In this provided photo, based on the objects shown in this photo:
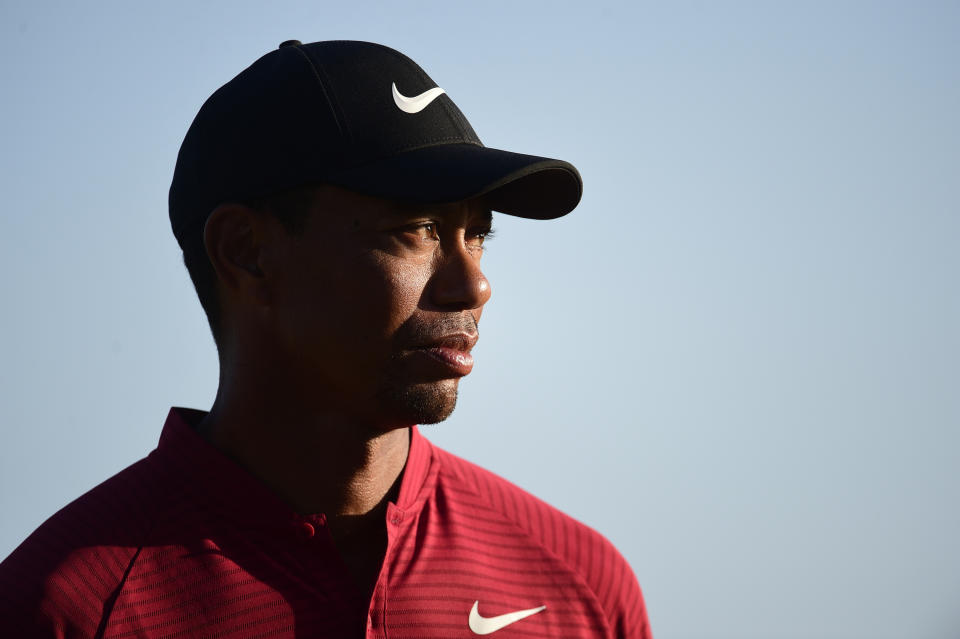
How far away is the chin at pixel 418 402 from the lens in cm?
308

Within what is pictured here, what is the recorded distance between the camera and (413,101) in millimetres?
3352

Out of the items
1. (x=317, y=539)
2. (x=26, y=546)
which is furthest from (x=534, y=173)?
(x=26, y=546)

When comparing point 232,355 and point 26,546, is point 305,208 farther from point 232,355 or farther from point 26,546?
point 26,546

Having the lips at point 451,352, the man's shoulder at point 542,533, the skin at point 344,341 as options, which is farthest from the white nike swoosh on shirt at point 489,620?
the lips at point 451,352

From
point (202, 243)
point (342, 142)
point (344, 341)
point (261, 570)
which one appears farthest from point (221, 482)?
point (342, 142)

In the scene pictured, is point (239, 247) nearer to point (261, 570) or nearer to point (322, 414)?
point (322, 414)

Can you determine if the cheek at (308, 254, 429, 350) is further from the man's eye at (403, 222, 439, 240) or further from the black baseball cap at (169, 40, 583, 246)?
the black baseball cap at (169, 40, 583, 246)

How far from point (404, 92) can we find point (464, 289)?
0.72m

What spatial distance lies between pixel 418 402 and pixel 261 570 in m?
0.68

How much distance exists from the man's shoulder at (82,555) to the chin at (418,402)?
0.77 metres

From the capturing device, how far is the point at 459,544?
3375 mm

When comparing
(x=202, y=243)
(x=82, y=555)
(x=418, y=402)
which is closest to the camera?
(x=82, y=555)

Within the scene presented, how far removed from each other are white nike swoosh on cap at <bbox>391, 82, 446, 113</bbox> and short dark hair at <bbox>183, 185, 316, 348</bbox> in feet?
1.37

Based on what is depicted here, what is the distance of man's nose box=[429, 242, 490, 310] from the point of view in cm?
311
